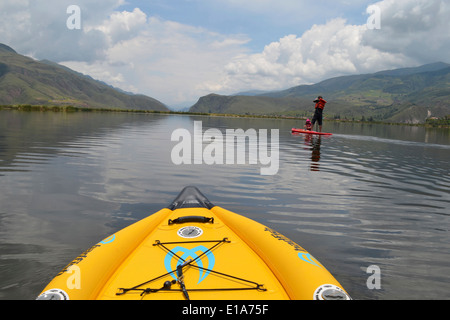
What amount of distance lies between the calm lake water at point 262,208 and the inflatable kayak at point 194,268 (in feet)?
5.21

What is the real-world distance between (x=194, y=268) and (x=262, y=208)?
5815mm

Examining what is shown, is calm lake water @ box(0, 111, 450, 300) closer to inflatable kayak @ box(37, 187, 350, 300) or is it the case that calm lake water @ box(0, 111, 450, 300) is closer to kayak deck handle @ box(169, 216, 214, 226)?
inflatable kayak @ box(37, 187, 350, 300)

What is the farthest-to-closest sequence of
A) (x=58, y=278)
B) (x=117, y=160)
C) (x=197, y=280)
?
(x=117, y=160)
(x=197, y=280)
(x=58, y=278)

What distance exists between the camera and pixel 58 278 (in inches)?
177

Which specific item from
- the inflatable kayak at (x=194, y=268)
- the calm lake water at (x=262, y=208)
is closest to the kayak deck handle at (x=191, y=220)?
the inflatable kayak at (x=194, y=268)

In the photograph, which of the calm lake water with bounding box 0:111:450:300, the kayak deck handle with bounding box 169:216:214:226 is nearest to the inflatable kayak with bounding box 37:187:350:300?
the kayak deck handle with bounding box 169:216:214:226

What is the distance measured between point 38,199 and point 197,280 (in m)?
8.87

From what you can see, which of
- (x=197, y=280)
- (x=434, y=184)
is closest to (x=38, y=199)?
(x=197, y=280)

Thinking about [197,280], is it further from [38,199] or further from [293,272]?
[38,199]

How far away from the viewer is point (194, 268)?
5.20m

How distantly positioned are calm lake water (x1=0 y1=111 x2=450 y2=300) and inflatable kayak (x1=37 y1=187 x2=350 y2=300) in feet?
5.21

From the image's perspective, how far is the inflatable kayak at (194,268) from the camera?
4426 mm

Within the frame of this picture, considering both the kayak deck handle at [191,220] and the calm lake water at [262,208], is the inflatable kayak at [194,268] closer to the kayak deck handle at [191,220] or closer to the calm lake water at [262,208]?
the kayak deck handle at [191,220]

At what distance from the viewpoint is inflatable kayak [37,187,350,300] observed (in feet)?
14.5
